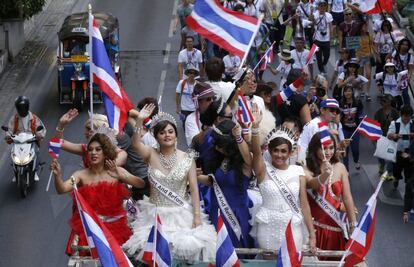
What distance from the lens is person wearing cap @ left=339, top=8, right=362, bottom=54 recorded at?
2572cm

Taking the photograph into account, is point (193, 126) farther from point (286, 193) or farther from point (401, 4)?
point (401, 4)

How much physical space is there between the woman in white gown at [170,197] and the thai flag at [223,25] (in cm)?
262

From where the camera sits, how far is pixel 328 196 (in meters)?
11.8

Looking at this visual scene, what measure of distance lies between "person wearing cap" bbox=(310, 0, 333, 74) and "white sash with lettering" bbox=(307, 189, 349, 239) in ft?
47.9

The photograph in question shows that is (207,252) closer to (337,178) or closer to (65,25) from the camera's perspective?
(337,178)

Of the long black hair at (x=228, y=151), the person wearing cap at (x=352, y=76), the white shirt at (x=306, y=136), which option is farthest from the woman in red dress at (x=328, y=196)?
the person wearing cap at (x=352, y=76)

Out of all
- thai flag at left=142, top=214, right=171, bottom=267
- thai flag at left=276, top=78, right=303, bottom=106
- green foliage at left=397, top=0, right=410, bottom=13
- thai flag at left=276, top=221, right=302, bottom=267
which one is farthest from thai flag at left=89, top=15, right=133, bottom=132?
green foliage at left=397, top=0, right=410, bottom=13

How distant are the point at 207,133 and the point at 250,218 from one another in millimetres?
1048

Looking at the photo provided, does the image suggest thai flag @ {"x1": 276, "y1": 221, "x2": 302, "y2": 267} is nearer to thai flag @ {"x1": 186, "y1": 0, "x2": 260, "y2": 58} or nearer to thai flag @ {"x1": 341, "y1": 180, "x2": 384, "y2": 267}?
thai flag @ {"x1": 341, "y1": 180, "x2": 384, "y2": 267}

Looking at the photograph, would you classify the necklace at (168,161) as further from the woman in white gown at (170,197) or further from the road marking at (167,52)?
the road marking at (167,52)

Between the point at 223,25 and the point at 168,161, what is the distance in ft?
10.5

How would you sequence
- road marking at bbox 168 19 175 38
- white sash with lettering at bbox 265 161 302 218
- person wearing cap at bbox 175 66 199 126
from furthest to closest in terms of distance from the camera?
1. road marking at bbox 168 19 175 38
2. person wearing cap at bbox 175 66 199 126
3. white sash with lettering at bbox 265 161 302 218

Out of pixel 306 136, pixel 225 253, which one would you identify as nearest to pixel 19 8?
pixel 306 136

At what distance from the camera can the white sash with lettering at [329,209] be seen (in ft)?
38.7
